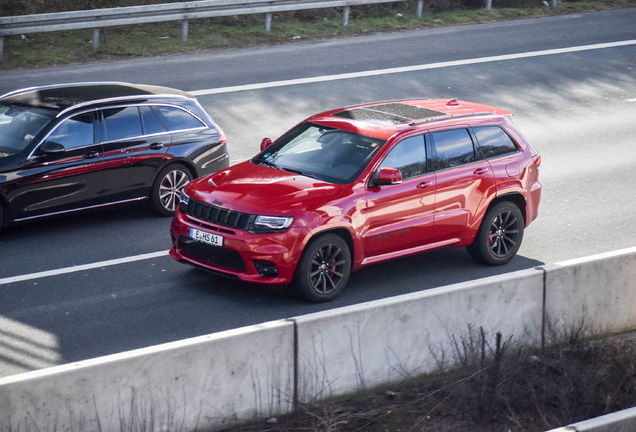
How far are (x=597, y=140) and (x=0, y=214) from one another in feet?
34.9

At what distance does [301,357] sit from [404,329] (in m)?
0.98

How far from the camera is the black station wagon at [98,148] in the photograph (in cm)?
1020

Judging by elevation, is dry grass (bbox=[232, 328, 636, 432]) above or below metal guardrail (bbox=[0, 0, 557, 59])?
below

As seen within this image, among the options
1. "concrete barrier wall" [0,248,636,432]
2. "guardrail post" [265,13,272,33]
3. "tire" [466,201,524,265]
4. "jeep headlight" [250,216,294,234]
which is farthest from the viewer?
"guardrail post" [265,13,272,33]

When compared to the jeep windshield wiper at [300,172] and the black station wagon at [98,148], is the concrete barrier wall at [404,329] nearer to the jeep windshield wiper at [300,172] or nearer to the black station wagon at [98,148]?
the jeep windshield wiper at [300,172]

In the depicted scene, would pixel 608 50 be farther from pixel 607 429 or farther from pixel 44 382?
pixel 44 382

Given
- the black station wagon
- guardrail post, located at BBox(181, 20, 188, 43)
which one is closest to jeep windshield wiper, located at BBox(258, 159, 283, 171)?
the black station wagon

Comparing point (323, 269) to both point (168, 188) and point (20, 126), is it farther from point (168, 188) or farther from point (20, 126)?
point (20, 126)

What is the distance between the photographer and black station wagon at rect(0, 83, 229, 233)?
10.2 m

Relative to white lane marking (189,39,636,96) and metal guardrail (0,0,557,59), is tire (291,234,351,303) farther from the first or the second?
metal guardrail (0,0,557,59)

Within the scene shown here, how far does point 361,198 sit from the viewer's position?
28.3ft

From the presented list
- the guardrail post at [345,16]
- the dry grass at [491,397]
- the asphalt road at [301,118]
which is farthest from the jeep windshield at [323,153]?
the guardrail post at [345,16]

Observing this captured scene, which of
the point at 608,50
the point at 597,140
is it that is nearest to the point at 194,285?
the point at 597,140

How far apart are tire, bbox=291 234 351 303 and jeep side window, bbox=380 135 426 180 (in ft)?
3.60
